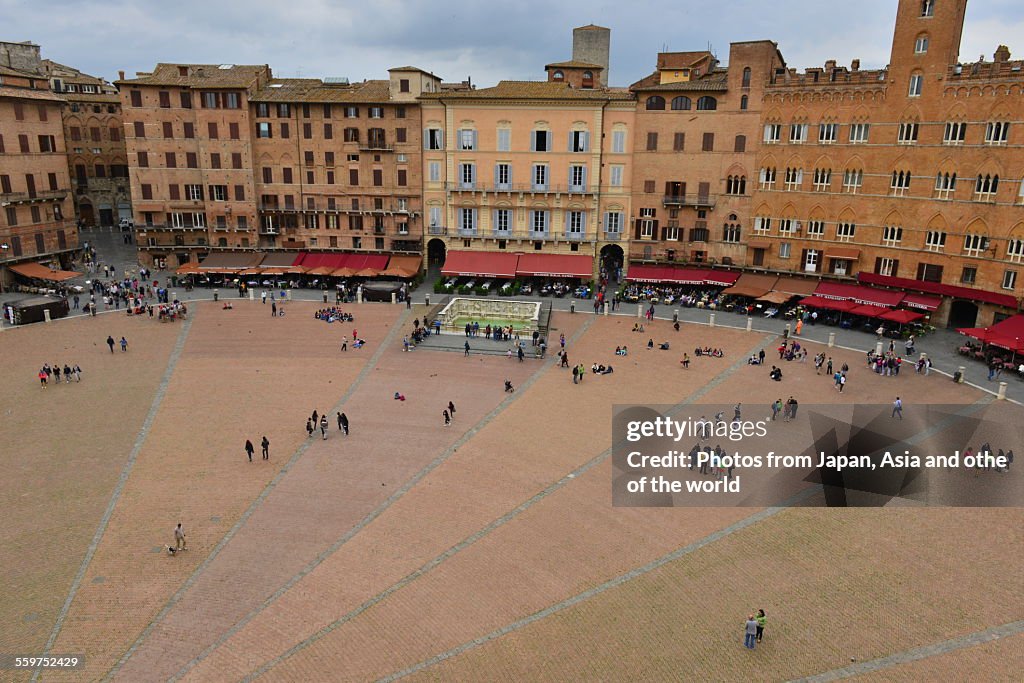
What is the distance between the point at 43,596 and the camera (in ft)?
74.3

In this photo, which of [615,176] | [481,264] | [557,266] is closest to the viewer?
[615,176]

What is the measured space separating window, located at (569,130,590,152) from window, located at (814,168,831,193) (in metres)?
18.3

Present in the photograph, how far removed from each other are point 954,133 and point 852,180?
736 cm

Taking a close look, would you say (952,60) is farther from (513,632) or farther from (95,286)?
(95,286)

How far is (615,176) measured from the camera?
207 ft

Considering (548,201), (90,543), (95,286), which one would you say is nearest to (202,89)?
(95,286)

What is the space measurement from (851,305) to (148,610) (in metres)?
48.4

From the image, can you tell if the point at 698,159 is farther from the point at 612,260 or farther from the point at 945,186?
the point at 945,186

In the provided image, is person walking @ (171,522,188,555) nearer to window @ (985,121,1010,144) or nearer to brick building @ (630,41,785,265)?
brick building @ (630,41,785,265)

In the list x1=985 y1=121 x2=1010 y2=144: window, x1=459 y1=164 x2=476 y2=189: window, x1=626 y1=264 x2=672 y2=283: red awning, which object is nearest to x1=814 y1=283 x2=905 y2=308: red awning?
x1=985 y1=121 x2=1010 y2=144: window

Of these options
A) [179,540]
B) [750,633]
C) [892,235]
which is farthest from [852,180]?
[179,540]

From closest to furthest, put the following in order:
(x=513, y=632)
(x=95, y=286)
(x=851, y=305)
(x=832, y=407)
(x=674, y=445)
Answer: (x=513, y=632) → (x=674, y=445) → (x=832, y=407) → (x=851, y=305) → (x=95, y=286)

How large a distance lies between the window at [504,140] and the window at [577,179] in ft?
18.5

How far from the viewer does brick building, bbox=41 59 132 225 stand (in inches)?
3334
